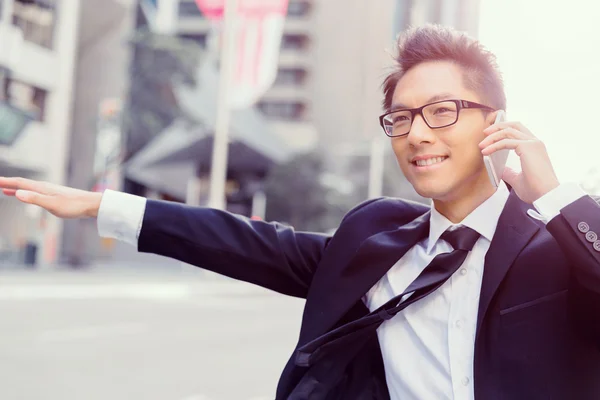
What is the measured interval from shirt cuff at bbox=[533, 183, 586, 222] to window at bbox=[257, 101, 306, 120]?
52484mm

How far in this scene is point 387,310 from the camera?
1.75 m

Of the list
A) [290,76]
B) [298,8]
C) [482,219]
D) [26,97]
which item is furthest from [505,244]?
[298,8]

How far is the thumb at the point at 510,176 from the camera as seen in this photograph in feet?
5.79

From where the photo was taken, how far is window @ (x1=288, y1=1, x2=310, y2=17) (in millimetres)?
54750

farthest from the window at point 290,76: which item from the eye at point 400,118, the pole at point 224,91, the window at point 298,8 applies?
the eye at point 400,118

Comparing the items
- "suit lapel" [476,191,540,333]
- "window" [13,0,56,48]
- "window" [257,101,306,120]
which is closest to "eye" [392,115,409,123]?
"suit lapel" [476,191,540,333]

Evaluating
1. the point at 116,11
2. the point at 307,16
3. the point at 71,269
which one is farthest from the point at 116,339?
the point at 307,16

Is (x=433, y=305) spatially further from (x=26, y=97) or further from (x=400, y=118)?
(x=26, y=97)

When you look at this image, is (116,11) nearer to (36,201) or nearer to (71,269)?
(71,269)

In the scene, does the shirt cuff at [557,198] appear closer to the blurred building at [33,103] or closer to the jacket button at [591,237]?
the jacket button at [591,237]

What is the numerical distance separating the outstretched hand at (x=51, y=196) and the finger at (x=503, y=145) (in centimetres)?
98

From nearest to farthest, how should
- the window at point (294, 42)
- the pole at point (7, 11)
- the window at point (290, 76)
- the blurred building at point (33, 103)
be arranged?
the pole at point (7, 11), the blurred building at point (33, 103), the window at point (290, 76), the window at point (294, 42)

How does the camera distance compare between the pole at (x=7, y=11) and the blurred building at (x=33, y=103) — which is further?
the blurred building at (x=33, y=103)

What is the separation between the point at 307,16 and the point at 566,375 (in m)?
54.7
